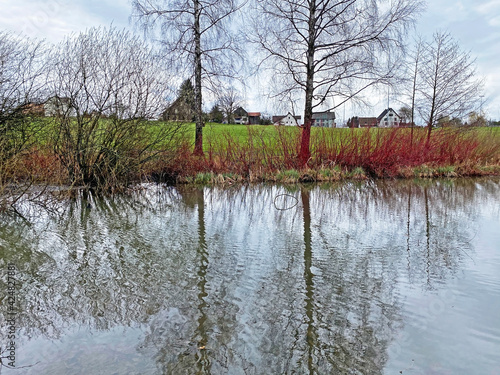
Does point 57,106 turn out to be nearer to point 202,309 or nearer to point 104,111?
point 104,111

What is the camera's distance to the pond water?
2592 mm

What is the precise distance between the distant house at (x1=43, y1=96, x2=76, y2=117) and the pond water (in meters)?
2.76

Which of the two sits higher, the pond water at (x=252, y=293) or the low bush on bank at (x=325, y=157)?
the low bush on bank at (x=325, y=157)

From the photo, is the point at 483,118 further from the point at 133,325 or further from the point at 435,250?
the point at 133,325

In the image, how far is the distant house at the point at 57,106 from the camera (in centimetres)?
861

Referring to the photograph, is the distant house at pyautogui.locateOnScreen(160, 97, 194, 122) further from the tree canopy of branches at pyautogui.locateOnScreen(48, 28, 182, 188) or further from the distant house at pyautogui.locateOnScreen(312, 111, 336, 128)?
the distant house at pyautogui.locateOnScreen(312, 111, 336, 128)

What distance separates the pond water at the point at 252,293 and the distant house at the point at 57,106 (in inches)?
109

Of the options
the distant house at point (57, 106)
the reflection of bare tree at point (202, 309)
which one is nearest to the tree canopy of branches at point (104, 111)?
the distant house at point (57, 106)

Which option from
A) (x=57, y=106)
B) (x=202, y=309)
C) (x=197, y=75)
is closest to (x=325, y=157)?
(x=197, y=75)

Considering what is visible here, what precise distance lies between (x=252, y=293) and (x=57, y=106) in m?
7.39

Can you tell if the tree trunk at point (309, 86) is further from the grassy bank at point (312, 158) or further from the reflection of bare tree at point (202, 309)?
the reflection of bare tree at point (202, 309)

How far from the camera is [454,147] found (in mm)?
15406

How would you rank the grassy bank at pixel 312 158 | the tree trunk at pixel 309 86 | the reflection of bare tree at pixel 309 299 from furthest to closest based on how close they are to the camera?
the tree trunk at pixel 309 86, the grassy bank at pixel 312 158, the reflection of bare tree at pixel 309 299

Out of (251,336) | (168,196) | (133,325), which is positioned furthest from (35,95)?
(251,336)
